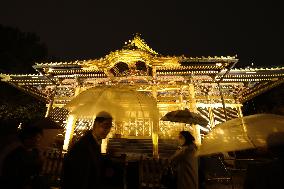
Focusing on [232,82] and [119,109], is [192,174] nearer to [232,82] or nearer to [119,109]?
[119,109]

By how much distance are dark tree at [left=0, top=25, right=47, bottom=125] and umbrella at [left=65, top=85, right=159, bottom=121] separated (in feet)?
52.1

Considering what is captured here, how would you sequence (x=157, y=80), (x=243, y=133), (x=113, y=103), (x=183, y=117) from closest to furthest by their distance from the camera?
(x=243, y=133) → (x=113, y=103) → (x=183, y=117) → (x=157, y=80)

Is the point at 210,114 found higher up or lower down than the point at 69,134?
higher up

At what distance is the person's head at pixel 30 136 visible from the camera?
3801mm

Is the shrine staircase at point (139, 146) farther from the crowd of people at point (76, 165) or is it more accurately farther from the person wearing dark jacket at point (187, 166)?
the crowd of people at point (76, 165)

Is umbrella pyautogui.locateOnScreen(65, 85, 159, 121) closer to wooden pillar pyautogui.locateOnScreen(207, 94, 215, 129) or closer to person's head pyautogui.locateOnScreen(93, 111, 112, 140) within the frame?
person's head pyautogui.locateOnScreen(93, 111, 112, 140)

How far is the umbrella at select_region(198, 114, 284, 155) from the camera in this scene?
161 inches

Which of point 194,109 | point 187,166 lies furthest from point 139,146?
point 187,166

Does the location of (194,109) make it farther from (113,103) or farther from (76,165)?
(76,165)

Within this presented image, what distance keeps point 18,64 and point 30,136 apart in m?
23.4

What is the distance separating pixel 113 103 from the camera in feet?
21.1

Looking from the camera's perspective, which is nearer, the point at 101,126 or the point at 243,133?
the point at 101,126

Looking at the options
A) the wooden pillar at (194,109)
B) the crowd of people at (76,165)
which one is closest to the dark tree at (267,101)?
the wooden pillar at (194,109)

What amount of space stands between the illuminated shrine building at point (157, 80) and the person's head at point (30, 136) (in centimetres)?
664
